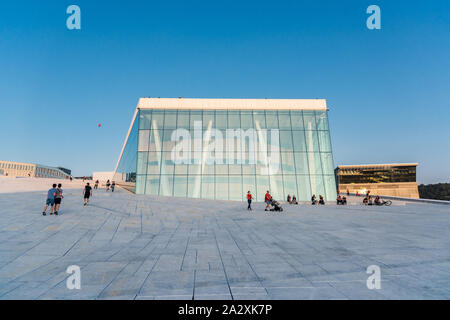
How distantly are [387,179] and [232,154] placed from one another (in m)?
87.4

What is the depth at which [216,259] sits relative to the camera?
6.02 meters

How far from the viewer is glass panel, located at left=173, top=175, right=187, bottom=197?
89.4 feet

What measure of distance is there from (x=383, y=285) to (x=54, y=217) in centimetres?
1212

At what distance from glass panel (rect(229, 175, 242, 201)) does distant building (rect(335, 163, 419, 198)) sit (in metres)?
78.9

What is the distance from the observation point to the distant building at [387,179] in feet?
296

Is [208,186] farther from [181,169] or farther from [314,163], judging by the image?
[314,163]

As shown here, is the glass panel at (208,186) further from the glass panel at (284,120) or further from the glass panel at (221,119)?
the glass panel at (284,120)

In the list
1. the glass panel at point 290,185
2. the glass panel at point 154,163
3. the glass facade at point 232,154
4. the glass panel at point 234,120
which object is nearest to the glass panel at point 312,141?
the glass facade at point 232,154

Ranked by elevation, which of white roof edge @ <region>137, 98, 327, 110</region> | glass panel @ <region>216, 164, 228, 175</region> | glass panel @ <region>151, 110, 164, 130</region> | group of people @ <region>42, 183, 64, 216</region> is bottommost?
group of people @ <region>42, 183, 64, 216</region>

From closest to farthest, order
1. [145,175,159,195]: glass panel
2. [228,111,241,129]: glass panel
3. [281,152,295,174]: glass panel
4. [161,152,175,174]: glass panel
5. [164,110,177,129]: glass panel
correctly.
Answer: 1. [145,175,159,195]: glass panel
2. [161,152,175,174]: glass panel
3. [281,152,295,174]: glass panel
4. [164,110,177,129]: glass panel
5. [228,111,241,129]: glass panel

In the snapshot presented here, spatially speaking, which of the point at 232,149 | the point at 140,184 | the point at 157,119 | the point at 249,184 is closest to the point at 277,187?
the point at 249,184

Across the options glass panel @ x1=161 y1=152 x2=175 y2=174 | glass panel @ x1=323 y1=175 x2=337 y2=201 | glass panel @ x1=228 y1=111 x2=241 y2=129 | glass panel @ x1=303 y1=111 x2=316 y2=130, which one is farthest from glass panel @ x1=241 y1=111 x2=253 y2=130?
glass panel @ x1=323 y1=175 x2=337 y2=201

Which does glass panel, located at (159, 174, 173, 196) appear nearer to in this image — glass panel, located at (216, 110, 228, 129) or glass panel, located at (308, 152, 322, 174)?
glass panel, located at (216, 110, 228, 129)
